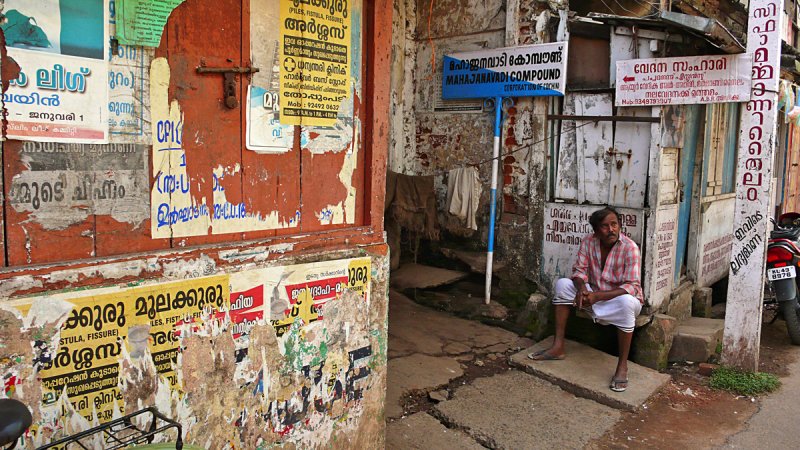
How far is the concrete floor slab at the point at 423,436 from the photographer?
150 inches

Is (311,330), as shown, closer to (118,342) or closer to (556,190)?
(118,342)

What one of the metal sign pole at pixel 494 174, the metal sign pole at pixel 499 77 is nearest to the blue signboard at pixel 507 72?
the metal sign pole at pixel 499 77

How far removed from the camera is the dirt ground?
4.04 metres

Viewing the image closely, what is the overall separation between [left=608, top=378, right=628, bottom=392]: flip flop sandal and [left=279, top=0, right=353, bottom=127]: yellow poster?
119 inches

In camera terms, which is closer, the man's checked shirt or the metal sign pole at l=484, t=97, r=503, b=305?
the man's checked shirt

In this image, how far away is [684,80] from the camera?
16.3 feet

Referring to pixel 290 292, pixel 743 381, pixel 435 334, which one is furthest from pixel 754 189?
pixel 290 292

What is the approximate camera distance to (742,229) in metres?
4.93

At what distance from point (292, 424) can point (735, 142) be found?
6.97 meters

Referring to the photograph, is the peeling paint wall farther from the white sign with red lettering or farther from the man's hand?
the white sign with red lettering

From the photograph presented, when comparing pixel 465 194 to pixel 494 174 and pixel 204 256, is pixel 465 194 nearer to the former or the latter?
pixel 494 174

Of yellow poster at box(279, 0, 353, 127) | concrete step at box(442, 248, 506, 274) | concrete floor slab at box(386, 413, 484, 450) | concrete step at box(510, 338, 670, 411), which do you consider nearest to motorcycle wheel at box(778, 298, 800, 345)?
concrete step at box(510, 338, 670, 411)

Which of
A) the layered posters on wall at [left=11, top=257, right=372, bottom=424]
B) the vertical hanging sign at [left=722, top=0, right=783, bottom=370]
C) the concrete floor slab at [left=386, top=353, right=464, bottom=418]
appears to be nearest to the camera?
the layered posters on wall at [left=11, top=257, right=372, bottom=424]

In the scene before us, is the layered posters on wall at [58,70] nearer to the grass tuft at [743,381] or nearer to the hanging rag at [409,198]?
the hanging rag at [409,198]
